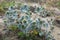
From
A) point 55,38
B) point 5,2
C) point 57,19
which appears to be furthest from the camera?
point 5,2

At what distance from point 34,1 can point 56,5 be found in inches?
25.7

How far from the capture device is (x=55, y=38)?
4.59 m

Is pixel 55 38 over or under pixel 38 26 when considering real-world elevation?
under

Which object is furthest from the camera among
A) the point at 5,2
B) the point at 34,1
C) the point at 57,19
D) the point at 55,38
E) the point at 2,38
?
the point at 34,1

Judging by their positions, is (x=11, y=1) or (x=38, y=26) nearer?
(x=38, y=26)

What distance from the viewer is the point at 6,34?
436cm

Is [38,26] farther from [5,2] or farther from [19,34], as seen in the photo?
[5,2]

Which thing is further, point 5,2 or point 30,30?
point 5,2

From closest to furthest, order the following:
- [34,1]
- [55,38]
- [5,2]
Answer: [55,38]
[5,2]
[34,1]

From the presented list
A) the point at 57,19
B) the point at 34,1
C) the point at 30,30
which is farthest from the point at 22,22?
the point at 34,1

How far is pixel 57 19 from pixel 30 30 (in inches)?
63.4

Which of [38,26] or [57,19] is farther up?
[38,26]

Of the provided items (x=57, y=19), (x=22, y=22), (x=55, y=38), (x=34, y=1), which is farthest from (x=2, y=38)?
(x=34, y=1)

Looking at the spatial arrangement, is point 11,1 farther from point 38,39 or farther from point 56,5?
point 38,39
